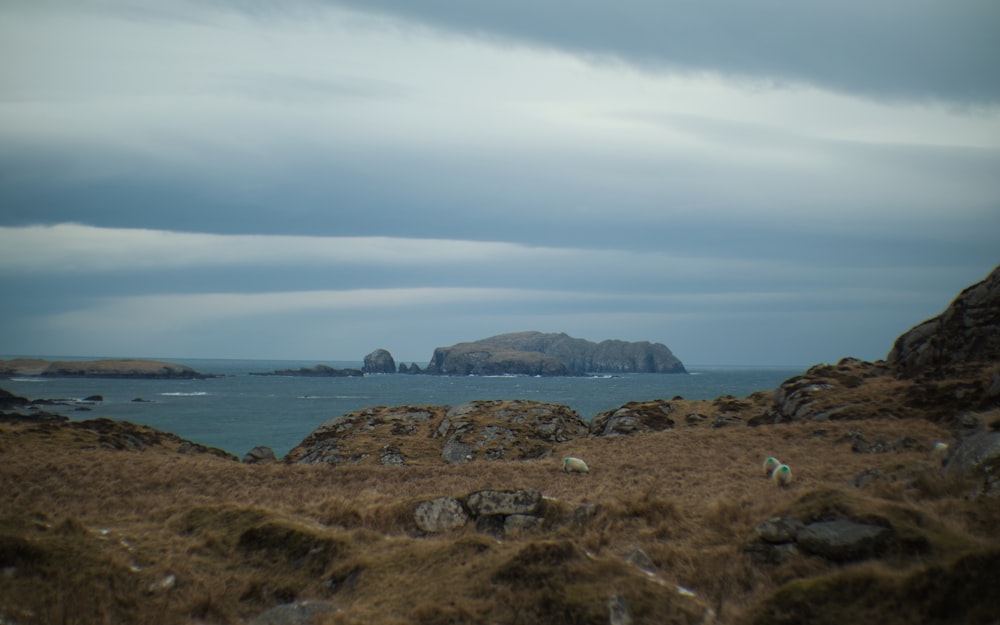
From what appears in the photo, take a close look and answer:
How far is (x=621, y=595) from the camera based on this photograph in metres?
11.1

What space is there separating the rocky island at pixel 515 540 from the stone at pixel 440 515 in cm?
6

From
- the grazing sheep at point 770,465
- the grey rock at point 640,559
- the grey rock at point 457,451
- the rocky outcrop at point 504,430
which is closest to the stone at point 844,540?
the grey rock at point 640,559

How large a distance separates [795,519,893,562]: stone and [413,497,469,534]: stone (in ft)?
28.4

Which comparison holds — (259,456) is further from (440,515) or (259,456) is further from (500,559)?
(500,559)

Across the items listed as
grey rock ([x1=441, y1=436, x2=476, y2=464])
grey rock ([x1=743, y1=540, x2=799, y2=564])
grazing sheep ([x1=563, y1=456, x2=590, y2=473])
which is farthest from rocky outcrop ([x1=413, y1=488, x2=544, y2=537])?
grey rock ([x1=441, y1=436, x2=476, y2=464])

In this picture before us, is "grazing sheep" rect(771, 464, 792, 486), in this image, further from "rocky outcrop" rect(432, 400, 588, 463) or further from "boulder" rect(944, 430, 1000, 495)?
"rocky outcrop" rect(432, 400, 588, 463)

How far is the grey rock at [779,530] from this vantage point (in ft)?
42.6

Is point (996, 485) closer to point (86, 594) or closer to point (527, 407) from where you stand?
point (86, 594)

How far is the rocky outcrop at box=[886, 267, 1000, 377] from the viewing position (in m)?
47.7

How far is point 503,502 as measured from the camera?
1750cm

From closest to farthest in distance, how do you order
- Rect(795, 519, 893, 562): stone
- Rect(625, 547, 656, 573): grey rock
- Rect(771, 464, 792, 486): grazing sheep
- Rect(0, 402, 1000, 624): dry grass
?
Rect(0, 402, 1000, 624): dry grass < Rect(795, 519, 893, 562): stone < Rect(625, 547, 656, 573): grey rock < Rect(771, 464, 792, 486): grazing sheep

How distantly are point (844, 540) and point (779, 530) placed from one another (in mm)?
1384

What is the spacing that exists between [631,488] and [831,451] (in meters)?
13.6

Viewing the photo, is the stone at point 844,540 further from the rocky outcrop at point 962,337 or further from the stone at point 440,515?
the rocky outcrop at point 962,337
